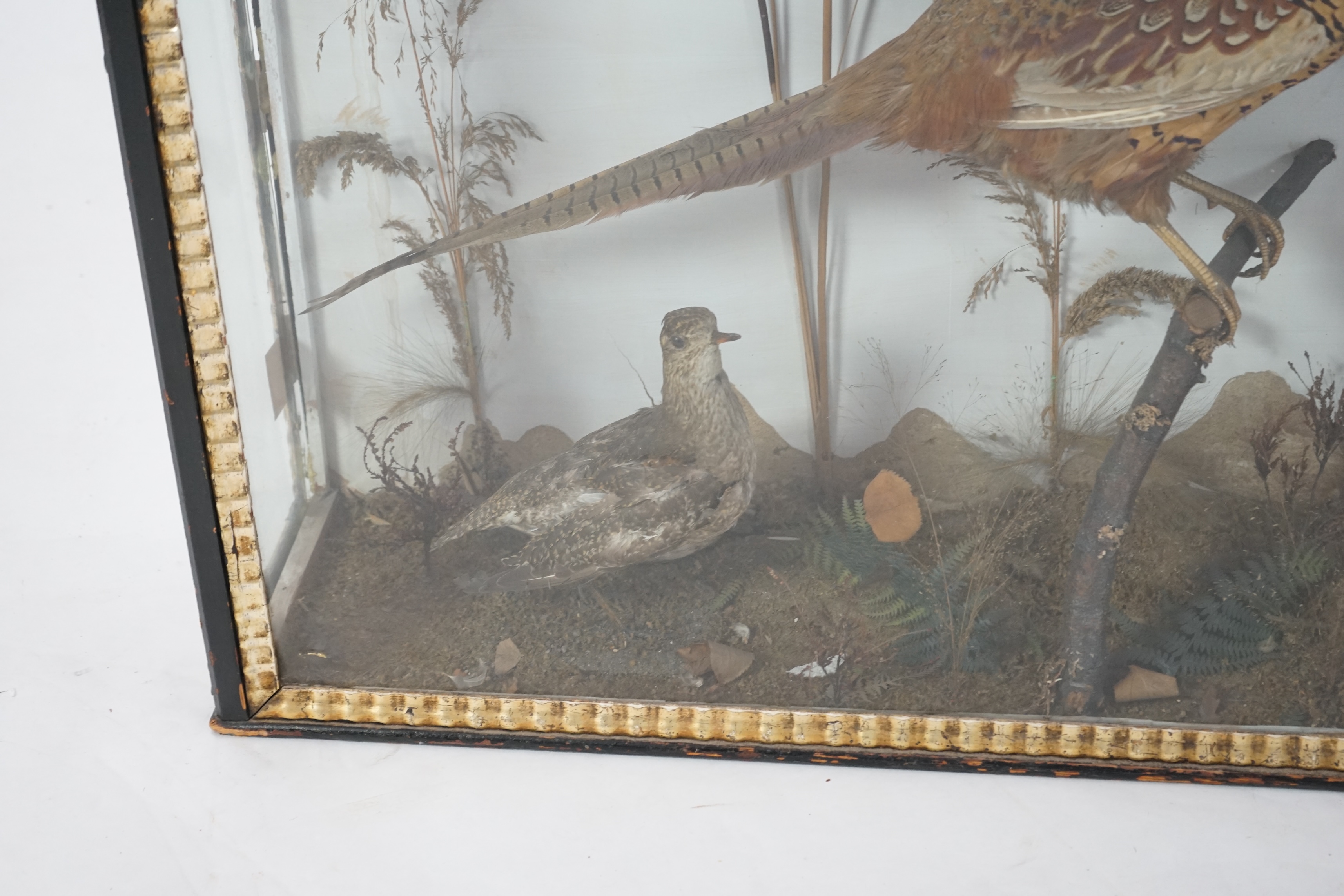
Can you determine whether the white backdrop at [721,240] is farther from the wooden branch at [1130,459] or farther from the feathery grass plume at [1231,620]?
the feathery grass plume at [1231,620]

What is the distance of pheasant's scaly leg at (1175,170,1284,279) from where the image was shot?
4.45 feet

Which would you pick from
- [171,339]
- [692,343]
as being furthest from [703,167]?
[171,339]

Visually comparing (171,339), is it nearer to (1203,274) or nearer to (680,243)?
(680,243)

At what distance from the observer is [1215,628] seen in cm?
155

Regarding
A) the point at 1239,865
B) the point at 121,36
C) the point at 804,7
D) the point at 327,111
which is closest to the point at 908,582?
the point at 1239,865

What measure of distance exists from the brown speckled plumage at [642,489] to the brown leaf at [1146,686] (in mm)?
649

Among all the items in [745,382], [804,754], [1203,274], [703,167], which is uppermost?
[703,167]

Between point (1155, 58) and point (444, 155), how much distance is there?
0.94 metres

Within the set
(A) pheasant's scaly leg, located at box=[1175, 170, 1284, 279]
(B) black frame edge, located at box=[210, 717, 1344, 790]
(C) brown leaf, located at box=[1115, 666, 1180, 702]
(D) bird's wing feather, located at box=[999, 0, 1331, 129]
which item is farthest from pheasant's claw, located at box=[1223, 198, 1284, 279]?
(B) black frame edge, located at box=[210, 717, 1344, 790]

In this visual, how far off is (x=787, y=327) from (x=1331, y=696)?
1.01m

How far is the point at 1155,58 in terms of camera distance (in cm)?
127

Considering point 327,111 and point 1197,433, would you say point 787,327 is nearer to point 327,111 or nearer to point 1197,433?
point 1197,433

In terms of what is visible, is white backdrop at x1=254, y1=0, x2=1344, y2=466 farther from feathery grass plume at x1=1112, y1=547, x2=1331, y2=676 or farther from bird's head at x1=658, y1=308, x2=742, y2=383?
feathery grass plume at x1=1112, y1=547, x2=1331, y2=676

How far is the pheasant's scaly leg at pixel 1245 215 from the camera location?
4.45 feet
